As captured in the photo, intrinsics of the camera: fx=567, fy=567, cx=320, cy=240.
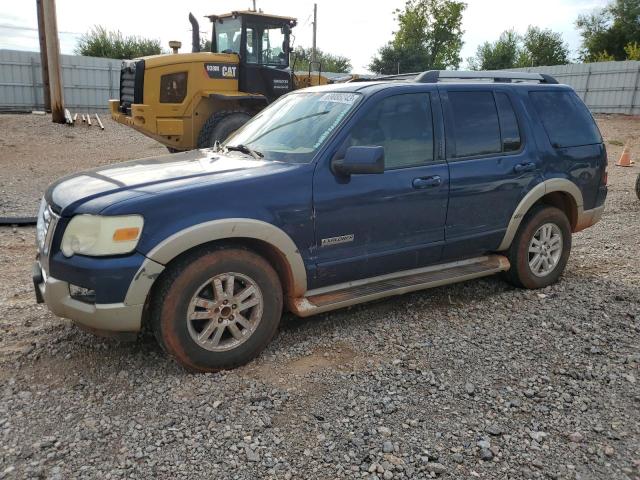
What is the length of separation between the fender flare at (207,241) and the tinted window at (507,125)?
7.16 ft

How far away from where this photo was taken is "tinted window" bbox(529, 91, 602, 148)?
16.5 ft

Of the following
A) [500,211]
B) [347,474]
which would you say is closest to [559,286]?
[500,211]

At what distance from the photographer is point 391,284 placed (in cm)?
425

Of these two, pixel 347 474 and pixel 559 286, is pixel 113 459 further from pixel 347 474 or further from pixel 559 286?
pixel 559 286

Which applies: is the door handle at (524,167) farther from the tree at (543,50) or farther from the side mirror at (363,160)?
the tree at (543,50)

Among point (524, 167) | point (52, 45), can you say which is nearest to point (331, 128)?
point (524, 167)

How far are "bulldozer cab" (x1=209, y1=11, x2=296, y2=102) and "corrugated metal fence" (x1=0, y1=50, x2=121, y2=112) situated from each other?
14.0 metres

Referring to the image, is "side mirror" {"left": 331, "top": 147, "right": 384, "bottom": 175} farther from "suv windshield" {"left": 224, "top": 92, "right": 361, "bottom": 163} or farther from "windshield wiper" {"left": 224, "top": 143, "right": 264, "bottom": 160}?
"windshield wiper" {"left": 224, "top": 143, "right": 264, "bottom": 160}

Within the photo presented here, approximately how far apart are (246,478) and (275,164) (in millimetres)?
2077

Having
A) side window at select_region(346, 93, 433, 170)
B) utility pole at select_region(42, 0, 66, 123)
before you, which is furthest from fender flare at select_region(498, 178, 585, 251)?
utility pole at select_region(42, 0, 66, 123)

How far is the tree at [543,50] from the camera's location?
57.6 metres

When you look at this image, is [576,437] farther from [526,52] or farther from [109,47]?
[526,52]

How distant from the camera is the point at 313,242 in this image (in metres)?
3.83

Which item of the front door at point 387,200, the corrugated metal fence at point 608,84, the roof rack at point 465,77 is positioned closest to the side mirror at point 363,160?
the front door at point 387,200
